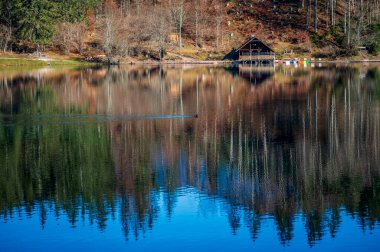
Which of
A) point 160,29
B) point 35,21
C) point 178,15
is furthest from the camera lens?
point 178,15

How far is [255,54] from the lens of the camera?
392 feet

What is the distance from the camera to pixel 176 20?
13612 centimetres

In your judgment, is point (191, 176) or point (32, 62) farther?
point (32, 62)

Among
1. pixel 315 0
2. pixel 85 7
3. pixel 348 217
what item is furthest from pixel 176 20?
pixel 348 217

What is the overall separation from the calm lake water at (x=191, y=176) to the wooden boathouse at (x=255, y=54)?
65404 millimetres

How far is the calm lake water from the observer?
2014 centimetres

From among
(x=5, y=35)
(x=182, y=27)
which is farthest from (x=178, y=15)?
(x=5, y=35)

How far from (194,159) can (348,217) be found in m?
10.2

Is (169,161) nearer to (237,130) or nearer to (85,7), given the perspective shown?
(237,130)

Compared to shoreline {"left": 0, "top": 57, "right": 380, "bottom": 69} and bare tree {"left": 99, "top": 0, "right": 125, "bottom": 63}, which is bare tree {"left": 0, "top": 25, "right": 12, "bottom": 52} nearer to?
shoreline {"left": 0, "top": 57, "right": 380, "bottom": 69}

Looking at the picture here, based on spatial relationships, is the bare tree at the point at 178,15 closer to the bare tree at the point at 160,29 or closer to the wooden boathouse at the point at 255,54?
the bare tree at the point at 160,29

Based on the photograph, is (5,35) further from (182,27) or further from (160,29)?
(182,27)

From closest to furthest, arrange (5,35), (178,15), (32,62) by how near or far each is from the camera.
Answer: (32,62), (5,35), (178,15)

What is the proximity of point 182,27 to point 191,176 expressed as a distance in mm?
114006
